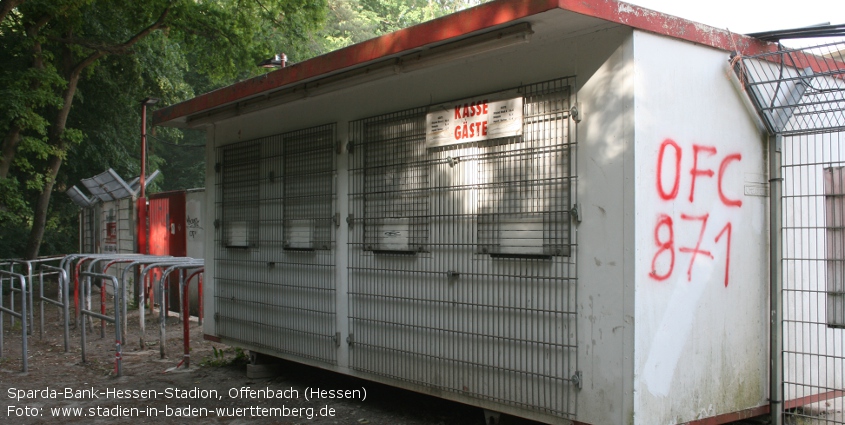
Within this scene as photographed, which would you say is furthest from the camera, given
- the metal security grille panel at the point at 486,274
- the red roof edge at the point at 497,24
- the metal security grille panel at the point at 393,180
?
the metal security grille panel at the point at 393,180

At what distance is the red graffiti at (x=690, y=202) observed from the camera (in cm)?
481

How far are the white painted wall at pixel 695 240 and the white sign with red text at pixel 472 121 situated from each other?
1.05m

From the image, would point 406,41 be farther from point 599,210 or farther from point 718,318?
point 718,318

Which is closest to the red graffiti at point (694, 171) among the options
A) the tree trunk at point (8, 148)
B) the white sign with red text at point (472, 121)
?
the white sign with red text at point (472, 121)

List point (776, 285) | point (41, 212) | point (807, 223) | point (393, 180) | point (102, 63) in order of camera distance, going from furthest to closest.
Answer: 1. point (102, 63)
2. point (41, 212)
3. point (393, 180)
4. point (807, 223)
5. point (776, 285)

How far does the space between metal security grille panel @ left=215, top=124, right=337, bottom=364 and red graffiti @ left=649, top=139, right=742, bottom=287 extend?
3462 mm

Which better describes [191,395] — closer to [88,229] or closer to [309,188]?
[309,188]

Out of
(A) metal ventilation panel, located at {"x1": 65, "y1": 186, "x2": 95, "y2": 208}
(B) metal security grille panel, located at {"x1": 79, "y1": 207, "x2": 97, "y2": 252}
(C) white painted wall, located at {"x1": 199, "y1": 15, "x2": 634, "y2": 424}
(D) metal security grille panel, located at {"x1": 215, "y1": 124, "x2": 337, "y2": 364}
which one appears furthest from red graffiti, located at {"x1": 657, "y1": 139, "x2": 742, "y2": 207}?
(B) metal security grille panel, located at {"x1": 79, "y1": 207, "x2": 97, "y2": 252}

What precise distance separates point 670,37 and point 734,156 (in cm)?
104

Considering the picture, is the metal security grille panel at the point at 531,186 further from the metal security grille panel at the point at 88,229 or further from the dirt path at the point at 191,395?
the metal security grille panel at the point at 88,229

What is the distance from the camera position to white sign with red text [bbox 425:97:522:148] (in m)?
5.48

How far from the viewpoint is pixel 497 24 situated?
4.88m

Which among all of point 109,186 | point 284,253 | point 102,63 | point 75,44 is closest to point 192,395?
point 284,253

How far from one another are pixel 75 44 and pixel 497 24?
14.5 m
